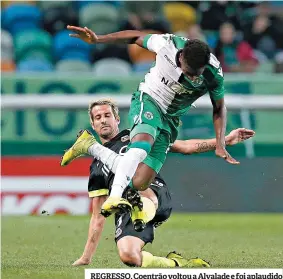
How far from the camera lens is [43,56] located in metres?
16.9

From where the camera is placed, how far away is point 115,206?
8.11 metres

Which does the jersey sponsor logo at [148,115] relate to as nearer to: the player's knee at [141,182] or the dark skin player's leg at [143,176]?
the dark skin player's leg at [143,176]

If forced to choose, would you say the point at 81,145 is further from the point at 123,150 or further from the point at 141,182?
the point at 141,182

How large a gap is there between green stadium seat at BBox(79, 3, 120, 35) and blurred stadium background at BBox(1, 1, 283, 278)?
17 mm

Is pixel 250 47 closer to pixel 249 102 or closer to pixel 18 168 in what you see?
pixel 249 102

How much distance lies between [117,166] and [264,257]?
187 cm

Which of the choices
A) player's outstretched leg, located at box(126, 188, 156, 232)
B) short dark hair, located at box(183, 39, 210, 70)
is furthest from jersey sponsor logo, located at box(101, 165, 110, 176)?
short dark hair, located at box(183, 39, 210, 70)

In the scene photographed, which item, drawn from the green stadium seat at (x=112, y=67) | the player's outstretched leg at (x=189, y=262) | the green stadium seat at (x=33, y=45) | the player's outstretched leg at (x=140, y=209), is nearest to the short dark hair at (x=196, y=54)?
the player's outstretched leg at (x=140, y=209)

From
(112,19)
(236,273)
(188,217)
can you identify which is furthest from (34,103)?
(236,273)

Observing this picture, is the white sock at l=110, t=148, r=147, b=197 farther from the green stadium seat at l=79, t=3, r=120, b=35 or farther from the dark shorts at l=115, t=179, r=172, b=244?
the green stadium seat at l=79, t=3, r=120, b=35

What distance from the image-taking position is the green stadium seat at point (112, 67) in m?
16.5

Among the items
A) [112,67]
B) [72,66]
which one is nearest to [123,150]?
[112,67]

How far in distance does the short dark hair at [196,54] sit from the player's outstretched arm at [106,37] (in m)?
0.79

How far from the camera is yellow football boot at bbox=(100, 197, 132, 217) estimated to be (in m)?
8.10
